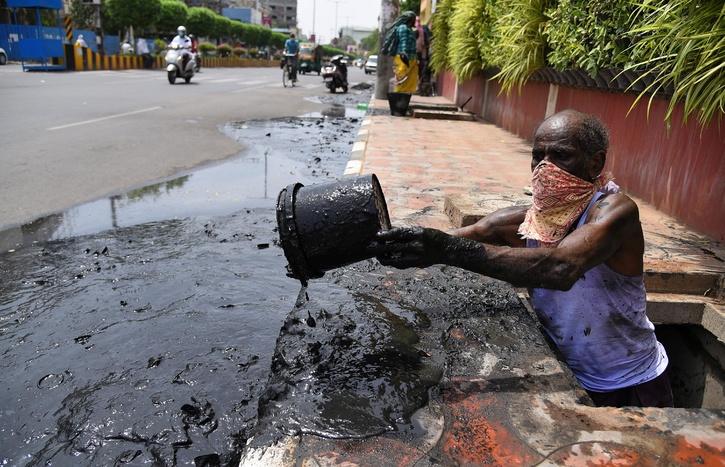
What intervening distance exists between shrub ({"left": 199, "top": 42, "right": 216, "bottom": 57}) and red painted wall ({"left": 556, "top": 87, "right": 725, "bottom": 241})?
44212 millimetres

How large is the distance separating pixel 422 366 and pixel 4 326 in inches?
83.9

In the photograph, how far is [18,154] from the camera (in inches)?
246

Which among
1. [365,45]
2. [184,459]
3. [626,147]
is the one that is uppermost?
[365,45]

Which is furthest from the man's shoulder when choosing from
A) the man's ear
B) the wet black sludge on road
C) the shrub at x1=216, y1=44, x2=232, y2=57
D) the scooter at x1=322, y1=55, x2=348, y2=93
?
the shrub at x1=216, y1=44, x2=232, y2=57

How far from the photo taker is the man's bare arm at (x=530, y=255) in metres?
1.72

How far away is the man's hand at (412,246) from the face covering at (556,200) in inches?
19.6

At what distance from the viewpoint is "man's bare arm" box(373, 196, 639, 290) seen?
172 cm

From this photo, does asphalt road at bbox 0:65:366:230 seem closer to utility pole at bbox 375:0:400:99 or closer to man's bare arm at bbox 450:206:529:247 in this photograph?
utility pole at bbox 375:0:400:99

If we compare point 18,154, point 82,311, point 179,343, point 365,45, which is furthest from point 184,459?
point 365,45

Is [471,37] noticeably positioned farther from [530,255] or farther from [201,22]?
[201,22]

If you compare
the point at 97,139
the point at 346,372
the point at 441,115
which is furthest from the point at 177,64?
the point at 346,372

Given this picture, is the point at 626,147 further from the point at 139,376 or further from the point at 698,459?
the point at 139,376

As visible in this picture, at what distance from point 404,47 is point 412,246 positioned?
377 inches

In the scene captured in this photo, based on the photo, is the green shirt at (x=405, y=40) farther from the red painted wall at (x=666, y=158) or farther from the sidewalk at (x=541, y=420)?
the sidewalk at (x=541, y=420)
